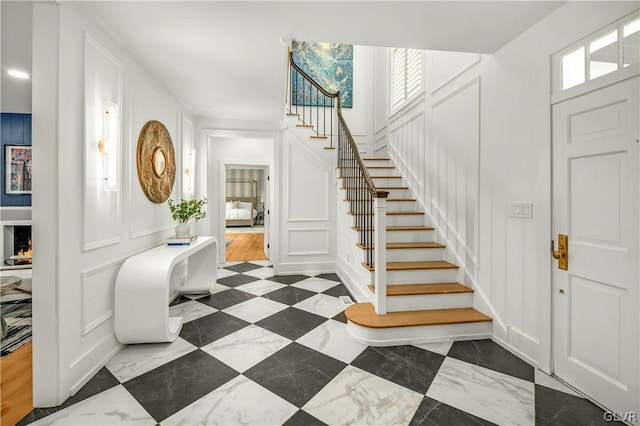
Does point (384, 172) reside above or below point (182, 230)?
above

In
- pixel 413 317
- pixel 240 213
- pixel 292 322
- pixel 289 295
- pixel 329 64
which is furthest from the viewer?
pixel 240 213

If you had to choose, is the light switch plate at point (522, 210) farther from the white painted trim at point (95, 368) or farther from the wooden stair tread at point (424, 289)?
the white painted trim at point (95, 368)

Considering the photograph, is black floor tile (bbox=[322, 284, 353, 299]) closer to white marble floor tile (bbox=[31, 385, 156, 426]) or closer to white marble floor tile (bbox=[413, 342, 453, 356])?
white marble floor tile (bbox=[413, 342, 453, 356])

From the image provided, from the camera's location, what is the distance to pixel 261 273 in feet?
14.9

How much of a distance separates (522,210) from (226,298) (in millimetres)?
3191

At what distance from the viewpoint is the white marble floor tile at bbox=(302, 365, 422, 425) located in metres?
1.49

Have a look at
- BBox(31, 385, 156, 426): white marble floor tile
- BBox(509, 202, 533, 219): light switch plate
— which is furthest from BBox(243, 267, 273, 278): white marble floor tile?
BBox(509, 202, 533, 219): light switch plate

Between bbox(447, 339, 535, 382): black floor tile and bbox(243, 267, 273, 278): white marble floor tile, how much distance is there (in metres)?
2.93

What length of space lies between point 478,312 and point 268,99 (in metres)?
3.38

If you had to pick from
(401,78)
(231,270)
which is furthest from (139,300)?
(401,78)

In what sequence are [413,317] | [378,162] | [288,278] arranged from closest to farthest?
[413,317]
[288,278]
[378,162]

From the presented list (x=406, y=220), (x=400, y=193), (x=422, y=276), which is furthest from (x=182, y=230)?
(x=400, y=193)

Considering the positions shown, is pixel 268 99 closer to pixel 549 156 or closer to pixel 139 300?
pixel 139 300

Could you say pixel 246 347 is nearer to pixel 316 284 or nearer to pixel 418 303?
pixel 418 303
